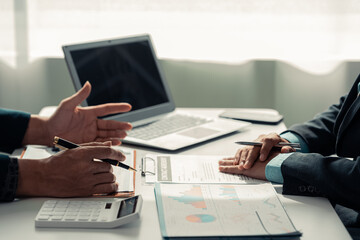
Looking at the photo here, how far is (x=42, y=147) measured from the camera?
132cm

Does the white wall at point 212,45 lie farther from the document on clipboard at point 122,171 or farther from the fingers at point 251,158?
the fingers at point 251,158

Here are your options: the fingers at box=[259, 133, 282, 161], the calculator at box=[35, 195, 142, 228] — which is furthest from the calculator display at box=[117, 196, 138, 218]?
the fingers at box=[259, 133, 282, 161]

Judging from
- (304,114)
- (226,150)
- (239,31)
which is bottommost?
(304,114)

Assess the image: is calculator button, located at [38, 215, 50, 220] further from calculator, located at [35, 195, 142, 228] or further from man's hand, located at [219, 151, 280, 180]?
man's hand, located at [219, 151, 280, 180]

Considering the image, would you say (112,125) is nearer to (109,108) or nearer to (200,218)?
(109,108)

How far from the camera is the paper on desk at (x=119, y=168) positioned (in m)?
1.03

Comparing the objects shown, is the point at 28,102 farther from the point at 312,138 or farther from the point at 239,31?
the point at 312,138

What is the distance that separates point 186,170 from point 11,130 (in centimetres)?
54

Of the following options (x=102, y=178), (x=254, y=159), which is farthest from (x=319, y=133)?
(x=102, y=178)

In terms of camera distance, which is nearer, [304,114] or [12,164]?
[12,164]

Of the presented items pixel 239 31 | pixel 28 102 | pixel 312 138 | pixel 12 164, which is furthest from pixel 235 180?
pixel 28 102

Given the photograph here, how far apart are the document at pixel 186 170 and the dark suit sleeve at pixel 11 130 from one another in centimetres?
38

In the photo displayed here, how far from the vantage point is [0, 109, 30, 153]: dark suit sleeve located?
1.32m

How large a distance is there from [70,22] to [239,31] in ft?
2.98
